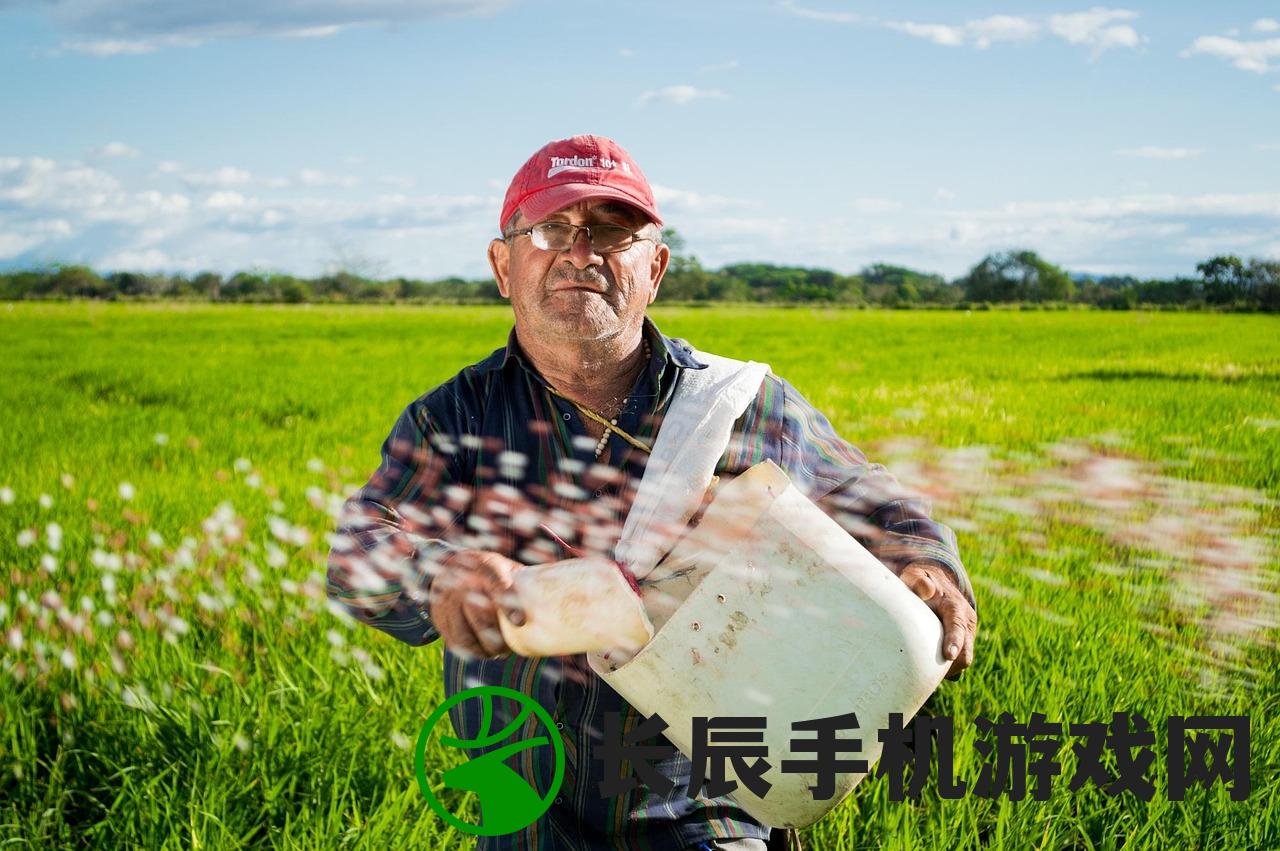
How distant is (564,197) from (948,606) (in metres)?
0.84

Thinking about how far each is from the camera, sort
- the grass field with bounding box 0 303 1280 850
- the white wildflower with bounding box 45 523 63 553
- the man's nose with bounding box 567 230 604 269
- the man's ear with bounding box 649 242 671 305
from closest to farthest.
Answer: the man's nose with bounding box 567 230 604 269, the man's ear with bounding box 649 242 671 305, the grass field with bounding box 0 303 1280 850, the white wildflower with bounding box 45 523 63 553

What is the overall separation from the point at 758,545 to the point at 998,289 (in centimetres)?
5874

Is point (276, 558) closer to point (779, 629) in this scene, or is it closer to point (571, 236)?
point (571, 236)

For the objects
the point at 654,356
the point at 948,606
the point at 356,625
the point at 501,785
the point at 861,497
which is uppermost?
the point at 654,356

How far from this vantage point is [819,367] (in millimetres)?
12805

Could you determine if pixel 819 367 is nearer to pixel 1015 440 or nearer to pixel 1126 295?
pixel 1015 440

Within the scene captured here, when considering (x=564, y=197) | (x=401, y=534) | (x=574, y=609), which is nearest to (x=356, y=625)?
(x=401, y=534)

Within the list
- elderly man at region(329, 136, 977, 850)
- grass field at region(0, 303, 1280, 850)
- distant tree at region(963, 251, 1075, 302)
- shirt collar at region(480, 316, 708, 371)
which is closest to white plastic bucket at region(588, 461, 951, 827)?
elderly man at region(329, 136, 977, 850)

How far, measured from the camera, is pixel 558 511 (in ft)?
5.55

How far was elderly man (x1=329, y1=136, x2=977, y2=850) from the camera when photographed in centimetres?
163

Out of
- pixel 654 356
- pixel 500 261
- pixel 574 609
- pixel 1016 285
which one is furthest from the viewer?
pixel 1016 285

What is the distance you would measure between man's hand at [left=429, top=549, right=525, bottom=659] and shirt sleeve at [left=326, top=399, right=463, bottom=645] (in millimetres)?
45

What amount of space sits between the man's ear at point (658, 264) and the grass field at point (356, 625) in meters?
1.11

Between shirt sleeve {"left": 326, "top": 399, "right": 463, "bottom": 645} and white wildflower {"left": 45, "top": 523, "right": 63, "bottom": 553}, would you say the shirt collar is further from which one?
white wildflower {"left": 45, "top": 523, "right": 63, "bottom": 553}
